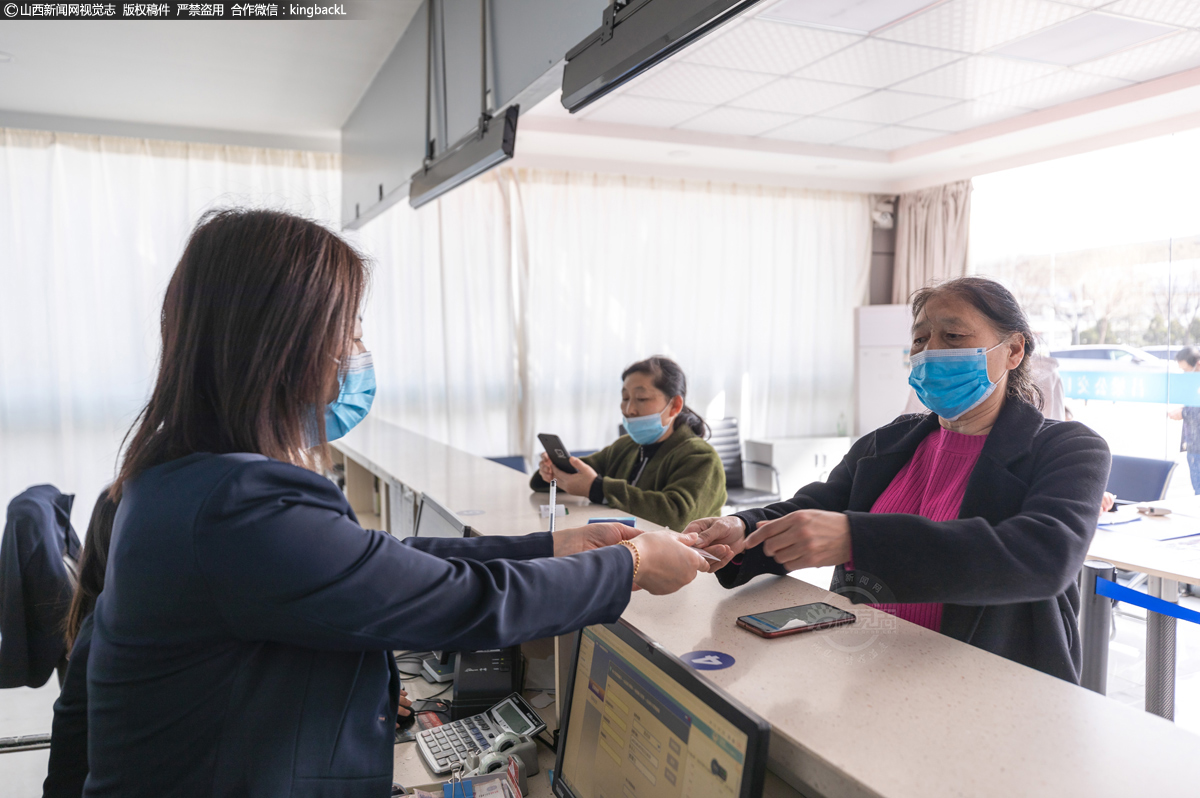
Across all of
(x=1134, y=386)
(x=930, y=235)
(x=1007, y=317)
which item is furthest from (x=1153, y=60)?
(x=1007, y=317)

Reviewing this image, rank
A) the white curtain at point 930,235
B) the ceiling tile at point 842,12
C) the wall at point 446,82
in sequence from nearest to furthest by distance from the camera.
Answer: the wall at point 446,82
the ceiling tile at point 842,12
the white curtain at point 930,235

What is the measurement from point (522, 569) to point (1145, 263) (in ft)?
Result: 17.2

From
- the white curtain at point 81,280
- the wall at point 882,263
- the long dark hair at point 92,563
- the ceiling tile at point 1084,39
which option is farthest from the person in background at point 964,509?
the wall at point 882,263

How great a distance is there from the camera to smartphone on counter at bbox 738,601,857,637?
107 centimetres

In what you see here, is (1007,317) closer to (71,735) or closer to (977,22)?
(71,735)

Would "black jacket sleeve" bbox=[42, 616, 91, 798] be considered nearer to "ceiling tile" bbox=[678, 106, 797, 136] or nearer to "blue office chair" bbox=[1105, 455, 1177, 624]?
"blue office chair" bbox=[1105, 455, 1177, 624]

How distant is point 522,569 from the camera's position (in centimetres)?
88

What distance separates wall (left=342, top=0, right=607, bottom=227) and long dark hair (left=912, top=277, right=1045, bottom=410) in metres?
1.08

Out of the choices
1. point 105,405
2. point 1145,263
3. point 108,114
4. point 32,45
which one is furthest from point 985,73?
point 105,405

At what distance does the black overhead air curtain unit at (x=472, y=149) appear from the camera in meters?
2.36

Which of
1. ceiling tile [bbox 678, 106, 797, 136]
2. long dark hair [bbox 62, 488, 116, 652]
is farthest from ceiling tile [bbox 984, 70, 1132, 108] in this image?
long dark hair [bbox 62, 488, 116, 652]

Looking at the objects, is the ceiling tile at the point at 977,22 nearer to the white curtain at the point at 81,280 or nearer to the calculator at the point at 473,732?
the calculator at the point at 473,732

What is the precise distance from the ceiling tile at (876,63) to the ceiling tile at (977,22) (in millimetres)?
91

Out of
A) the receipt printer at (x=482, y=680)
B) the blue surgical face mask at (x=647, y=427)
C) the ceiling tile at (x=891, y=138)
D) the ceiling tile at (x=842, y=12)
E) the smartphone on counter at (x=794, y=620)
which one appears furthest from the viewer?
the ceiling tile at (x=891, y=138)
